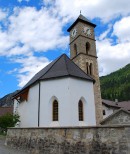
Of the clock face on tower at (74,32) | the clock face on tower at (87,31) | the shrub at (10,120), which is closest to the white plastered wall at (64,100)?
the shrub at (10,120)

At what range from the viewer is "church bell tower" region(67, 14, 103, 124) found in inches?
1127

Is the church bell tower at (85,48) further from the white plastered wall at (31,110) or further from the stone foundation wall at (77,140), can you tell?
the stone foundation wall at (77,140)

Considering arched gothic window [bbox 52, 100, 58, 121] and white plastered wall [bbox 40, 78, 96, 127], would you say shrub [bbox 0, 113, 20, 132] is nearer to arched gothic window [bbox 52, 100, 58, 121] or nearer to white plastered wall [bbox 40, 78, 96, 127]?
white plastered wall [bbox 40, 78, 96, 127]

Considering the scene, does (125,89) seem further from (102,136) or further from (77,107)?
(102,136)

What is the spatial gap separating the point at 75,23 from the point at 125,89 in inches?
3249

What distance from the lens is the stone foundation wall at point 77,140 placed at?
312 inches

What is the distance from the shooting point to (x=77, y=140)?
387 inches

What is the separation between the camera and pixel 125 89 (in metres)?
108

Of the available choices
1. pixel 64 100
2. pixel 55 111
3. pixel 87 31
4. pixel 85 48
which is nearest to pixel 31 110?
pixel 55 111

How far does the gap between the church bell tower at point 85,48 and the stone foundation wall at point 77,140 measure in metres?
15.4

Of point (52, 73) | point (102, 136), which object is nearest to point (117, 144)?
point (102, 136)

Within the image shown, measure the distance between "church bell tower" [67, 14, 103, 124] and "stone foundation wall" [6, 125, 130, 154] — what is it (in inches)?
605

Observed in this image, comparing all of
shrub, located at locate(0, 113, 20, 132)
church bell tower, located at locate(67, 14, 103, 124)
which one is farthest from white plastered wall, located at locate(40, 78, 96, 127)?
church bell tower, located at locate(67, 14, 103, 124)

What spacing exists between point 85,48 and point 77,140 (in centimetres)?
2234
